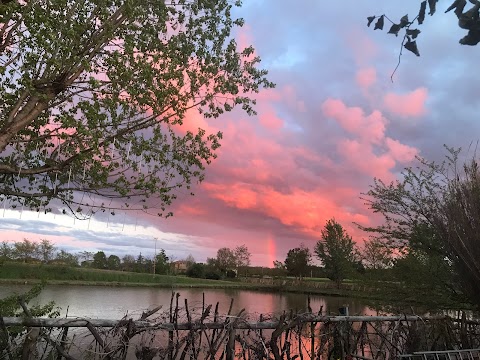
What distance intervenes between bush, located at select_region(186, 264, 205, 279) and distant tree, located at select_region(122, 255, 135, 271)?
29.1ft

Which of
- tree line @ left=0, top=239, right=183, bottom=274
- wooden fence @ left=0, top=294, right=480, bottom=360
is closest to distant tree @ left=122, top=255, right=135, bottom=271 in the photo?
tree line @ left=0, top=239, right=183, bottom=274

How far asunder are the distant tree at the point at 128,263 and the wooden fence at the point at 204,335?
208 ft

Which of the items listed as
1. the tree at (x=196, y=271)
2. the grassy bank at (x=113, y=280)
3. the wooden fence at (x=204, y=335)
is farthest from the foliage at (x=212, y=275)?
the wooden fence at (x=204, y=335)

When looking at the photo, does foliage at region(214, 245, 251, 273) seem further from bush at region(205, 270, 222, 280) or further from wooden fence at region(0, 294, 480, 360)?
wooden fence at region(0, 294, 480, 360)

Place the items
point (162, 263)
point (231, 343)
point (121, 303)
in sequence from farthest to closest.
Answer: point (162, 263)
point (121, 303)
point (231, 343)

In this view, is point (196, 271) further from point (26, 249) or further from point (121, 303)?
point (121, 303)

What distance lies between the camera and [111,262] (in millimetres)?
64875

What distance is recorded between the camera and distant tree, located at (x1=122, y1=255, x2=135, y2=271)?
66688 millimetres

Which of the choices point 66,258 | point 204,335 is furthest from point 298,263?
point 204,335

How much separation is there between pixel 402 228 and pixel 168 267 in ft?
194

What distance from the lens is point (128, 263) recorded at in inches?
2660

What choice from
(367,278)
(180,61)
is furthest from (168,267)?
(180,61)

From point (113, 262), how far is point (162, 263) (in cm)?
753

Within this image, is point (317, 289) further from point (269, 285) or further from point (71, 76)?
point (71, 76)
